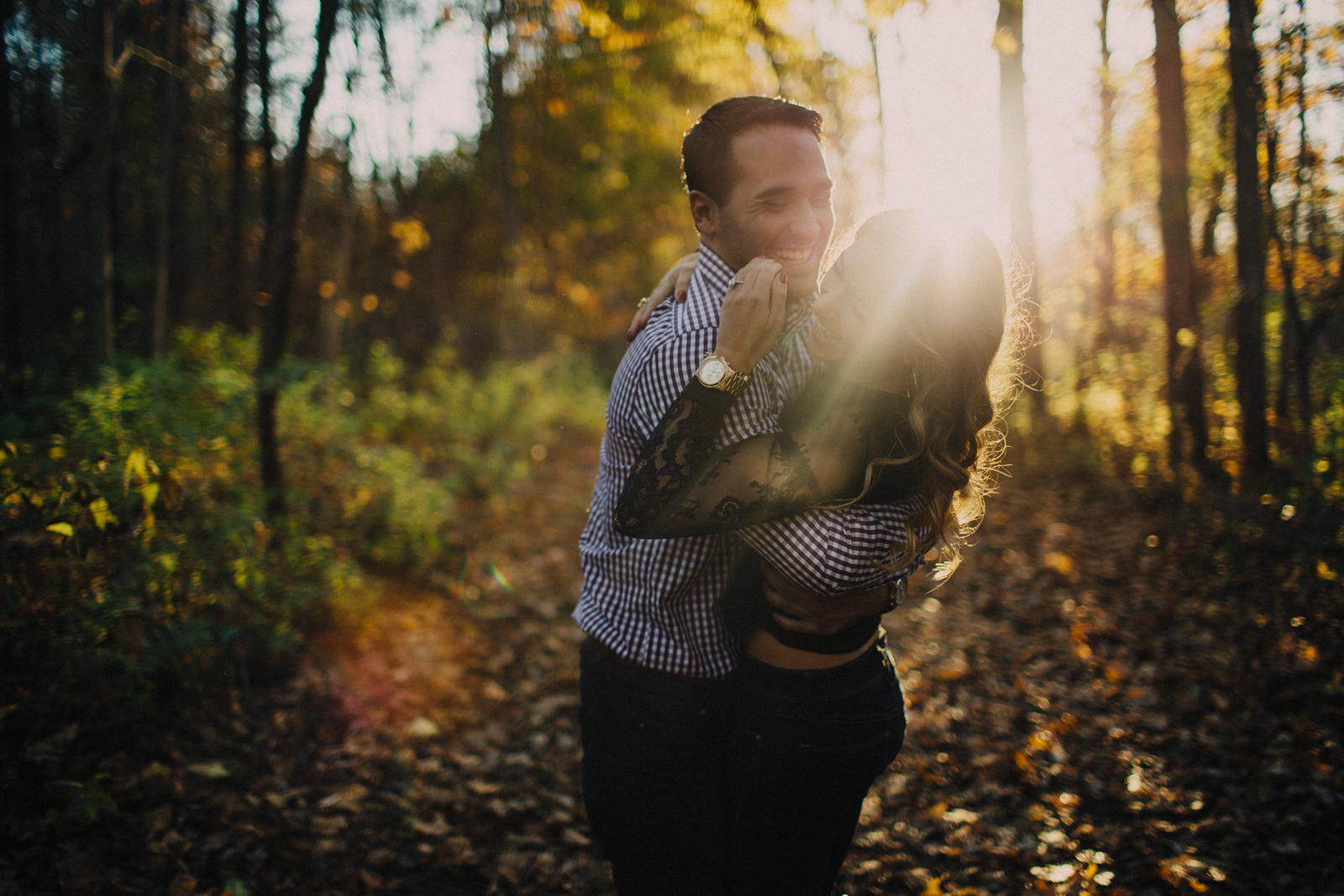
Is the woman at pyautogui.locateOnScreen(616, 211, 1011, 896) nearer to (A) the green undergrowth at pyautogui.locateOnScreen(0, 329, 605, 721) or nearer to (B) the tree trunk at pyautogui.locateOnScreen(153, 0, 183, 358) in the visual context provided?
(A) the green undergrowth at pyautogui.locateOnScreen(0, 329, 605, 721)

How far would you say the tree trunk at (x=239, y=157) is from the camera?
7.13m

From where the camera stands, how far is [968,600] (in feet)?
21.3

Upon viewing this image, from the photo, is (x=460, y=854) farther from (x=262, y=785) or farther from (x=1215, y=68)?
(x=1215, y=68)

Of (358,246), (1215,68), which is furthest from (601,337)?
(1215,68)

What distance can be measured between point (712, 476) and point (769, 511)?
14cm

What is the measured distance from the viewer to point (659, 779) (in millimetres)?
1566

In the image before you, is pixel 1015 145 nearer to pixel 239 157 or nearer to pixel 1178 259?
pixel 1178 259

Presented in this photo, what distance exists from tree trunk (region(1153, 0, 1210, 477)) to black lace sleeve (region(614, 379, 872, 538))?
8.33 meters

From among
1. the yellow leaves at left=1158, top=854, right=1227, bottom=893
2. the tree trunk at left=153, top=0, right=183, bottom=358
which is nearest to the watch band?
the yellow leaves at left=1158, top=854, right=1227, bottom=893

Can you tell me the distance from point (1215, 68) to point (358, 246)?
19310mm

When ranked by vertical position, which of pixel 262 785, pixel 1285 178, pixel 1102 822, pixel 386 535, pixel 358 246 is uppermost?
pixel 358 246

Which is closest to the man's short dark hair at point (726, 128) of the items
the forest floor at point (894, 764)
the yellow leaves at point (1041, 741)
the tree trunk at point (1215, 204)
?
the forest floor at point (894, 764)

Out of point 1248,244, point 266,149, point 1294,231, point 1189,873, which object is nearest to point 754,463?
point 1189,873

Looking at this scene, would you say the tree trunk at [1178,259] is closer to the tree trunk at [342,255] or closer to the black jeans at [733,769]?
the black jeans at [733,769]
